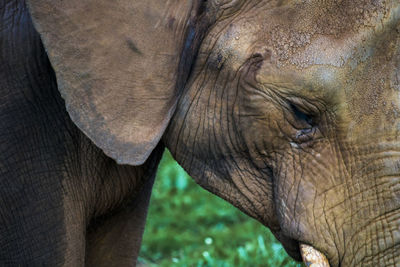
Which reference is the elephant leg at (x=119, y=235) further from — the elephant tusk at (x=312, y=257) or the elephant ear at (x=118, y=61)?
the elephant tusk at (x=312, y=257)

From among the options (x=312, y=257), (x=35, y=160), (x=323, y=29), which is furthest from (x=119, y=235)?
(x=323, y=29)

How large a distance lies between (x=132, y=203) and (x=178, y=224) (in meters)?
3.36

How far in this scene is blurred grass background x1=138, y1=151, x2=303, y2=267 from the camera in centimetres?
592

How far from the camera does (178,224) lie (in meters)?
7.56

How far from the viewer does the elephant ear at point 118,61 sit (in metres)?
3.26

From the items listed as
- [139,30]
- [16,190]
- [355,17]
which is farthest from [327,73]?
[16,190]

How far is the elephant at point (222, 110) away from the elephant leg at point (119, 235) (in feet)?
1.68

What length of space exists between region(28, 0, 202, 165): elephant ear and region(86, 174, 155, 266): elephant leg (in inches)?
33.4

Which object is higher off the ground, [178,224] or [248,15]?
[248,15]

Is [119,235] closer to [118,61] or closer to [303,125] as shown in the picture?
[118,61]

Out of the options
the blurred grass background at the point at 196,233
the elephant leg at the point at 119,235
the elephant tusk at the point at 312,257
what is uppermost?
the elephant tusk at the point at 312,257

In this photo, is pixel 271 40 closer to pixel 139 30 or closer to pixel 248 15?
pixel 248 15

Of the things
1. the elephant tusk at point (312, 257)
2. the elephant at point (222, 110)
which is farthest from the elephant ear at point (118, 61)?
the elephant tusk at point (312, 257)

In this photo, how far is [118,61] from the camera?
3314 millimetres
